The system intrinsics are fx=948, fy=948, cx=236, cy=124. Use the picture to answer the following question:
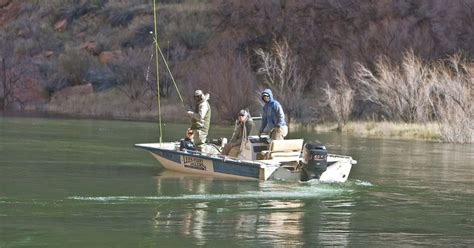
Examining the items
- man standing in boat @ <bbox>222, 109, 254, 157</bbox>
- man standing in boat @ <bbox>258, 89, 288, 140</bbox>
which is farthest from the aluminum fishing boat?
man standing in boat @ <bbox>258, 89, 288, 140</bbox>

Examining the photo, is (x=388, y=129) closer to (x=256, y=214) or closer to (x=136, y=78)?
(x=256, y=214)

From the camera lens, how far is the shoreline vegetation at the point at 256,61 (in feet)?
149

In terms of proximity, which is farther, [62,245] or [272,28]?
[272,28]

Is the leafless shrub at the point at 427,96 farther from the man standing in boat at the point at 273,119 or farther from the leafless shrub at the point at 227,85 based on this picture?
the man standing in boat at the point at 273,119

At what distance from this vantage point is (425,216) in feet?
56.7

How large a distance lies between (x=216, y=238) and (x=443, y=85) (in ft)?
96.4

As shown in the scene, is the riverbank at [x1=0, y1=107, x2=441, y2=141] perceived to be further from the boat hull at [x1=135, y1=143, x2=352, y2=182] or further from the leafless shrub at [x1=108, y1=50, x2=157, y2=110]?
the leafless shrub at [x1=108, y1=50, x2=157, y2=110]

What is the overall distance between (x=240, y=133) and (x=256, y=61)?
162 ft

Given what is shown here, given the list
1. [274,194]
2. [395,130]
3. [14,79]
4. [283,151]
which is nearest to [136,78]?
[14,79]

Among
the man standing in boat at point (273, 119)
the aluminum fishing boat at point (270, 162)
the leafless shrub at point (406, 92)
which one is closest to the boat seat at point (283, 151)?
the aluminum fishing boat at point (270, 162)

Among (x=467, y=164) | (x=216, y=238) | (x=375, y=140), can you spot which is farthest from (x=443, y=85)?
(x=216, y=238)

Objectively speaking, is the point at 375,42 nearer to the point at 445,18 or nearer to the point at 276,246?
the point at 445,18

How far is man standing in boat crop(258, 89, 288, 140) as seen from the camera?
71.3 ft

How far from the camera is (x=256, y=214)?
55.5 ft
